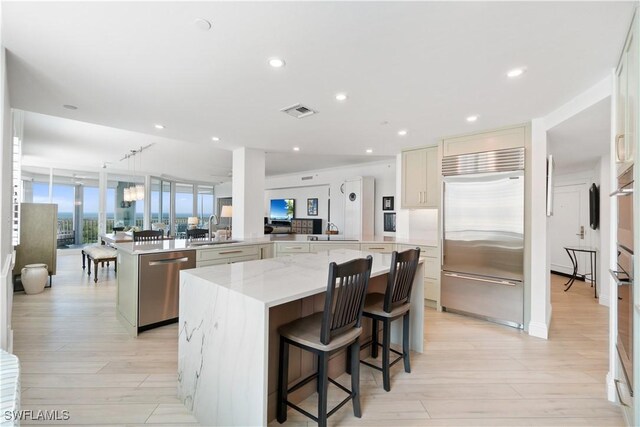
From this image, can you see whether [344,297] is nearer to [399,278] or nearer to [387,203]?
[399,278]

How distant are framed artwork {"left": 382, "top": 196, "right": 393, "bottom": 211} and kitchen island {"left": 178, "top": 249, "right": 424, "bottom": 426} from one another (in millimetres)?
4455

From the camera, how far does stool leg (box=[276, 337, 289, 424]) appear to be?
1.69m

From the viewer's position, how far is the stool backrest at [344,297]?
1465 millimetres

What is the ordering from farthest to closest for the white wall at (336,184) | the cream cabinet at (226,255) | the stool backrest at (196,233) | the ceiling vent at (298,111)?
1. the white wall at (336,184)
2. the stool backrest at (196,233)
3. the cream cabinet at (226,255)
4. the ceiling vent at (298,111)

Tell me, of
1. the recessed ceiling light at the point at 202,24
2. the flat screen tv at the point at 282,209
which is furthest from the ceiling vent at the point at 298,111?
the flat screen tv at the point at 282,209

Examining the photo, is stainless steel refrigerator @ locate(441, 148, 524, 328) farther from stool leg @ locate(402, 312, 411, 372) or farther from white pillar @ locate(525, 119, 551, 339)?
stool leg @ locate(402, 312, 411, 372)

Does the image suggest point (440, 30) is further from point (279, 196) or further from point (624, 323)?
point (279, 196)

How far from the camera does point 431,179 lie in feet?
13.8

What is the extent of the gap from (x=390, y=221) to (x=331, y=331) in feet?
16.9

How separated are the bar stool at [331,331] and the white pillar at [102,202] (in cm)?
846

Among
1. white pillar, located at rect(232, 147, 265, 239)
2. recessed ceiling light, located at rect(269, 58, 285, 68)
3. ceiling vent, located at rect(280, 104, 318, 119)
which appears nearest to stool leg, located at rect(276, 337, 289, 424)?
recessed ceiling light, located at rect(269, 58, 285, 68)

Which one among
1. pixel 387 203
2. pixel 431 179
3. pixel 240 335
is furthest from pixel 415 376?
pixel 387 203

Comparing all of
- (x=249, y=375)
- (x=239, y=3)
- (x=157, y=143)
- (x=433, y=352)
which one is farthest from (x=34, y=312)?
(x=433, y=352)

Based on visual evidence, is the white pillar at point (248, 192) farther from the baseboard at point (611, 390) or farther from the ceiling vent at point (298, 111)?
the baseboard at point (611, 390)
